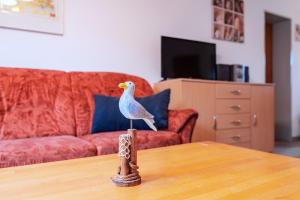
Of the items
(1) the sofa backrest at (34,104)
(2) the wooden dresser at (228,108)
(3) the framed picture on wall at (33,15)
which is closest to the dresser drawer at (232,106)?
(2) the wooden dresser at (228,108)

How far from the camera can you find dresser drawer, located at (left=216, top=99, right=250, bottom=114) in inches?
106

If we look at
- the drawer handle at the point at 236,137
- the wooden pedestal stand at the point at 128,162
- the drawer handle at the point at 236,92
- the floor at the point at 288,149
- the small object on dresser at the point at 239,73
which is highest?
the small object on dresser at the point at 239,73

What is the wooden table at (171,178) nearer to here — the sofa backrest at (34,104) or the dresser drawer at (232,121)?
the sofa backrest at (34,104)

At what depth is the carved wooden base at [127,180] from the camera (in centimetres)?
82

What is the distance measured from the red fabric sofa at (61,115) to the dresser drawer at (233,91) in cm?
82

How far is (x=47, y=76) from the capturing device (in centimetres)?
212

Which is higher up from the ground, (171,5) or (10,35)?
(171,5)

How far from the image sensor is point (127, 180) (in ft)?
2.70

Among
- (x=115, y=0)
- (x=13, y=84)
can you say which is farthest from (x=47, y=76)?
(x=115, y=0)

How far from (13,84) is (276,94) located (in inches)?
154

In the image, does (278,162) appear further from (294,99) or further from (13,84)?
(294,99)

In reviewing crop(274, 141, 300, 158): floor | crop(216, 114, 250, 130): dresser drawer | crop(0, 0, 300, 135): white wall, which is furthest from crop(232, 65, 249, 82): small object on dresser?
crop(274, 141, 300, 158): floor

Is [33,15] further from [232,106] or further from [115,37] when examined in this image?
[232,106]

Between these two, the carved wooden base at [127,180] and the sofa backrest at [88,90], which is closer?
the carved wooden base at [127,180]
